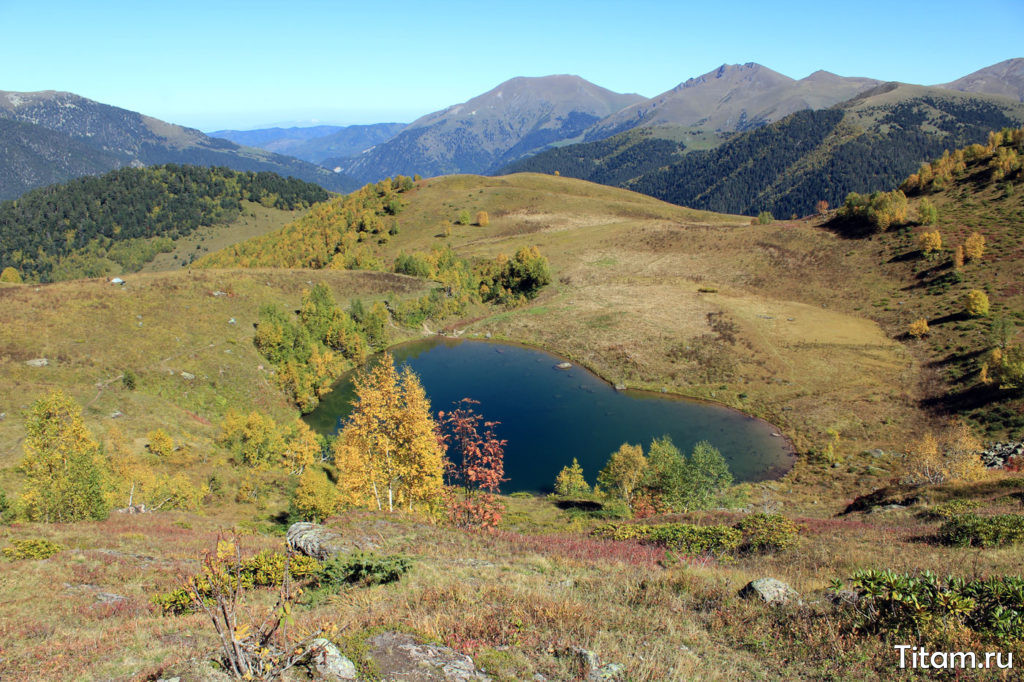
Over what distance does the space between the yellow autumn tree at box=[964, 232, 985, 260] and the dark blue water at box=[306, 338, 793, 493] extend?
174ft

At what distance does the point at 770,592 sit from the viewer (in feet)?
43.2

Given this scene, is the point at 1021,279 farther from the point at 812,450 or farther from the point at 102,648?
the point at 102,648

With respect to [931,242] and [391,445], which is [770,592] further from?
[931,242]

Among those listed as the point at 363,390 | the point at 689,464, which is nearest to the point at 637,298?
the point at 689,464

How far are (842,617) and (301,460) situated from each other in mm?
50101

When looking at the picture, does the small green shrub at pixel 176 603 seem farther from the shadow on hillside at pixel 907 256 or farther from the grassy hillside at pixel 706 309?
the shadow on hillside at pixel 907 256

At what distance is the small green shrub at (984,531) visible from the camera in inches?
691

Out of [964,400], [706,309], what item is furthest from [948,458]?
[706,309]

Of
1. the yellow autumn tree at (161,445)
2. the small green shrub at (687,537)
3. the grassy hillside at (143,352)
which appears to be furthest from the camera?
the grassy hillside at (143,352)

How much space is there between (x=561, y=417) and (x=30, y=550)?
55.6 metres

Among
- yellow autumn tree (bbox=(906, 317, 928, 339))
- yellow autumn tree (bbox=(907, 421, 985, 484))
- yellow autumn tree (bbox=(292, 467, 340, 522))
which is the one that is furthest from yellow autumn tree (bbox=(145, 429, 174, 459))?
yellow autumn tree (bbox=(906, 317, 928, 339))

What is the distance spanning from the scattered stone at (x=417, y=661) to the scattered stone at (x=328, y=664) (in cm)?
64

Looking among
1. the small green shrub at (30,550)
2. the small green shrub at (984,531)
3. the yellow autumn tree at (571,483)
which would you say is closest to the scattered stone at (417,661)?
the small green shrub at (30,550)

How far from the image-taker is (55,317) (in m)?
65.6
